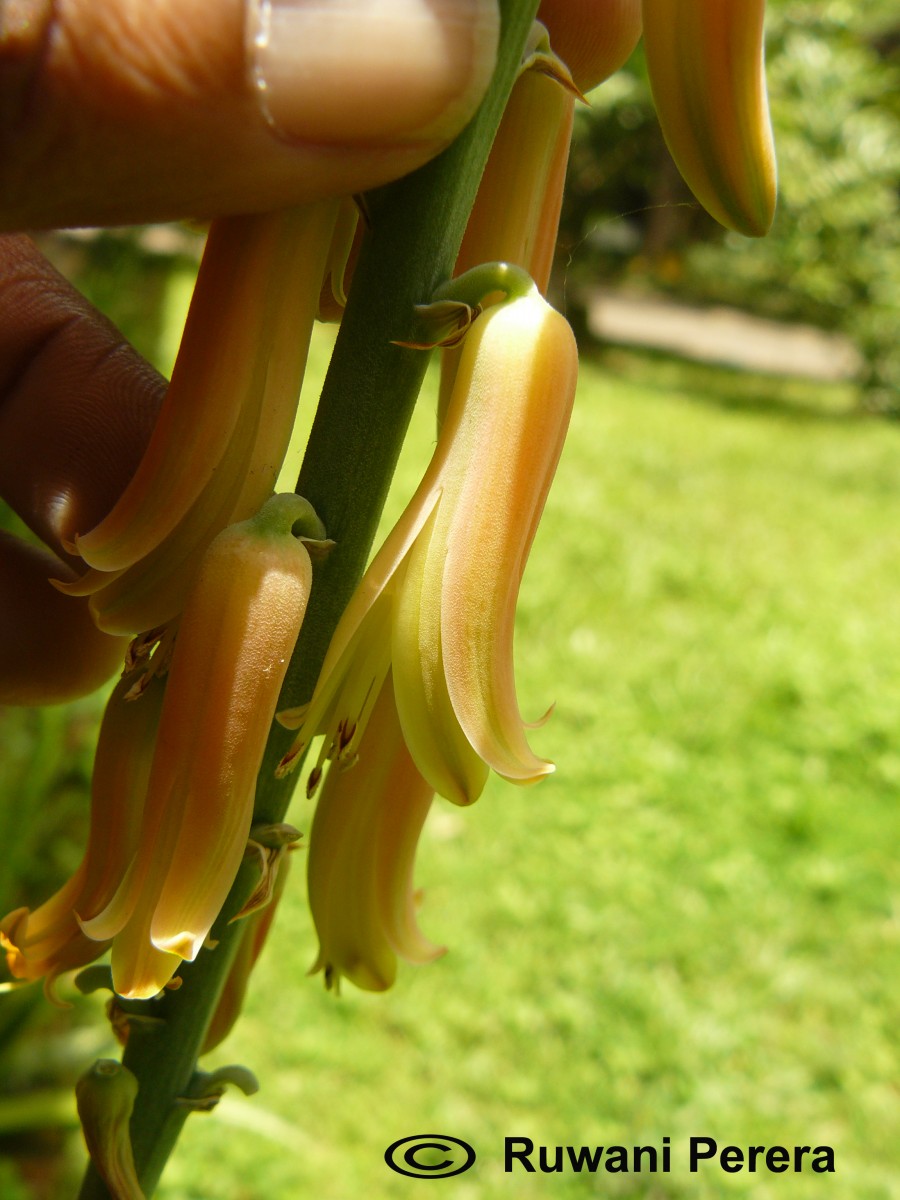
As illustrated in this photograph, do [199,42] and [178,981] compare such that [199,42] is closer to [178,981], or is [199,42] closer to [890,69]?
[178,981]

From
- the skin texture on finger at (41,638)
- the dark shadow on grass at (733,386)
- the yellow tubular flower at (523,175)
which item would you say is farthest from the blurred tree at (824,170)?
the yellow tubular flower at (523,175)

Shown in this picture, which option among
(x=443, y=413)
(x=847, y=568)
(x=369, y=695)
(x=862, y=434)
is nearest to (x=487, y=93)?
(x=443, y=413)

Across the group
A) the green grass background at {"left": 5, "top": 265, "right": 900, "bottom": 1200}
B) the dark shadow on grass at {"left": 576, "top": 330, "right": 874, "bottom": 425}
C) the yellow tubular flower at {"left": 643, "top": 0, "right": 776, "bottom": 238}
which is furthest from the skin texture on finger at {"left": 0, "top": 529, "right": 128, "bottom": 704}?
the dark shadow on grass at {"left": 576, "top": 330, "right": 874, "bottom": 425}

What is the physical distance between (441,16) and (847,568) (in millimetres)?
4224

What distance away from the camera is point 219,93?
588mm

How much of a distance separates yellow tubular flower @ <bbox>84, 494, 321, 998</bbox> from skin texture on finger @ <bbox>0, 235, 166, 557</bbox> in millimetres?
479

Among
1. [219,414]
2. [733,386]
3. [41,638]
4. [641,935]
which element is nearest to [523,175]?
[219,414]

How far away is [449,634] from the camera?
561 millimetres

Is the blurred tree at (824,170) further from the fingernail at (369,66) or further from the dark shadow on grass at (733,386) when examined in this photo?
the fingernail at (369,66)

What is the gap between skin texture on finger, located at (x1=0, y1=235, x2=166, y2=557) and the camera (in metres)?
1.04

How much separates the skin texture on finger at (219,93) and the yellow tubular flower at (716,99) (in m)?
0.09

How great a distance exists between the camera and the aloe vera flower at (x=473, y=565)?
56cm

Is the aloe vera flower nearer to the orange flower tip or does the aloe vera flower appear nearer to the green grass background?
the orange flower tip

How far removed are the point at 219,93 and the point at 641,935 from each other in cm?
216
